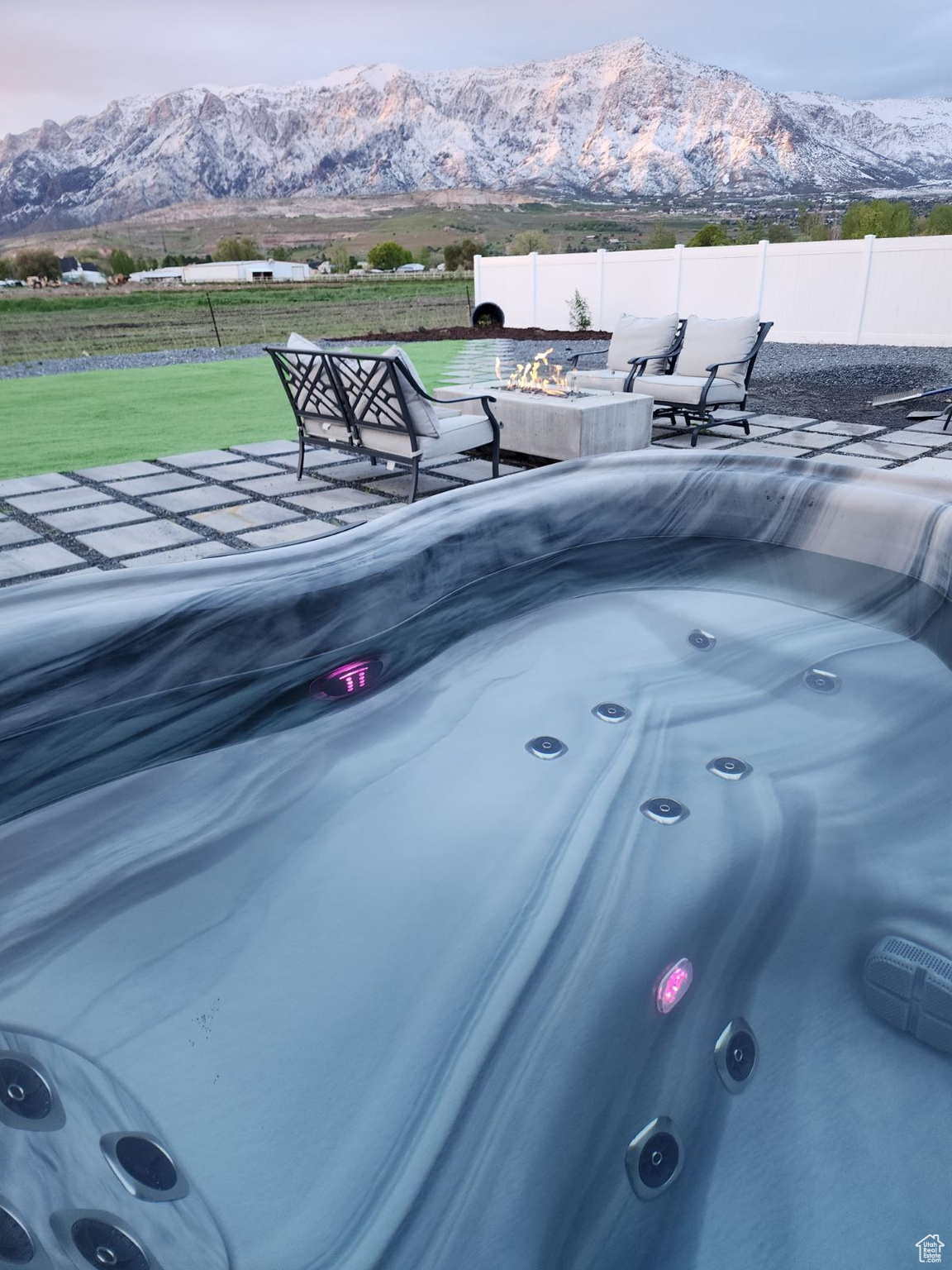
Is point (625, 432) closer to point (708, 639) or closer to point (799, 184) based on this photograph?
point (708, 639)

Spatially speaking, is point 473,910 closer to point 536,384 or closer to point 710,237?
point 536,384

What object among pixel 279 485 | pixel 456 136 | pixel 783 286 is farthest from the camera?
pixel 456 136

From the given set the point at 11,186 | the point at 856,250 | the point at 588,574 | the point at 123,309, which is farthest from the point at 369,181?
the point at 588,574

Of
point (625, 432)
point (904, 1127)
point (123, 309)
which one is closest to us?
point (904, 1127)

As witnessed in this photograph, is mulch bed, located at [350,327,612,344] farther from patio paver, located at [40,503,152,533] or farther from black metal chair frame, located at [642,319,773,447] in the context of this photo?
patio paver, located at [40,503,152,533]

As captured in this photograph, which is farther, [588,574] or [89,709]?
[588,574]

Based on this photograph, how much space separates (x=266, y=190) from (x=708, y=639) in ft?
555

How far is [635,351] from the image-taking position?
22.4 feet

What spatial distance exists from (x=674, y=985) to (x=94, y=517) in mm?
3857

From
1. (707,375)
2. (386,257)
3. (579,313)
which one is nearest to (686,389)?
(707,375)

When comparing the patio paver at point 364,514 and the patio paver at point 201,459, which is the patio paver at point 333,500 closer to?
the patio paver at point 364,514

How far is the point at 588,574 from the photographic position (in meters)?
3.29

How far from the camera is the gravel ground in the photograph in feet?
23.1

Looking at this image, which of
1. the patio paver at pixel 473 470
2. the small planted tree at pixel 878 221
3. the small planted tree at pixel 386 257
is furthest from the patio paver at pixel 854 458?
the small planted tree at pixel 386 257
